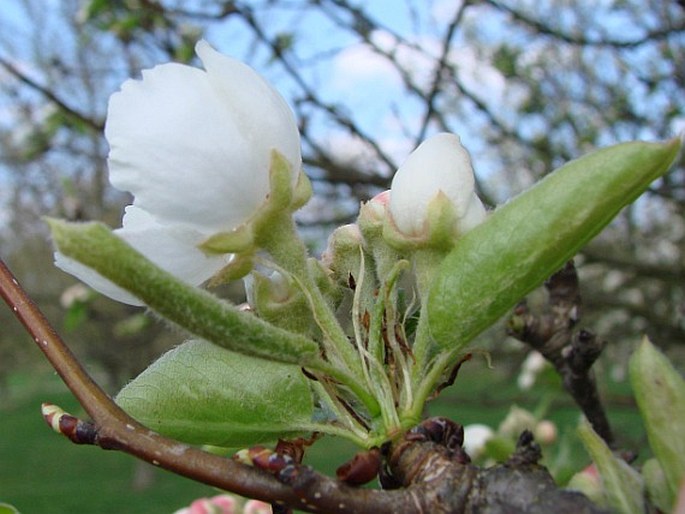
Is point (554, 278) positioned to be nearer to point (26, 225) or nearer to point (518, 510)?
point (518, 510)

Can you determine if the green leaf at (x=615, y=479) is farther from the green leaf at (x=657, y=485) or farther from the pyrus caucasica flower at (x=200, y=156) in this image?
the pyrus caucasica flower at (x=200, y=156)

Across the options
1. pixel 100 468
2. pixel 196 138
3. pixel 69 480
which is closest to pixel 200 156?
pixel 196 138

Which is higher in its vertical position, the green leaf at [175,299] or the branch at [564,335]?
the green leaf at [175,299]

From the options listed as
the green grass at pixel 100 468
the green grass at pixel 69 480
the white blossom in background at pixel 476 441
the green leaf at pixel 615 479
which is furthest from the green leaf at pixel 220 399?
the green grass at pixel 69 480

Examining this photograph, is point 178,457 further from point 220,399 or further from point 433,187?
point 433,187

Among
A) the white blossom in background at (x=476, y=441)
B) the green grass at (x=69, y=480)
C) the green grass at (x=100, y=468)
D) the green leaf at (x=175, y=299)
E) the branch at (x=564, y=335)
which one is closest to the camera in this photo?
the green leaf at (x=175, y=299)

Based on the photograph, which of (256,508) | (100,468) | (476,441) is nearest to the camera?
(256,508)
